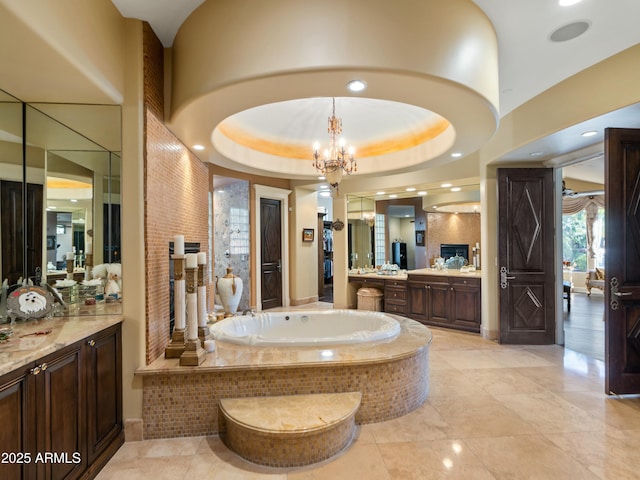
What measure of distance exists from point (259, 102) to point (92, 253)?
172cm

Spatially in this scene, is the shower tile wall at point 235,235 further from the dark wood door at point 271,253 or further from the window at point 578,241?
the window at point 578,241

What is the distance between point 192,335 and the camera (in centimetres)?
254

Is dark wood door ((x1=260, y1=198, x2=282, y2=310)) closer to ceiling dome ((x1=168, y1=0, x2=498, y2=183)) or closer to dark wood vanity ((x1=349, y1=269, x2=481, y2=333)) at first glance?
dark wood vanity ((x1=349, y1=269, x2=481, y2=333))

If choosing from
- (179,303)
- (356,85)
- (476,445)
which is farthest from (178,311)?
(476,445)

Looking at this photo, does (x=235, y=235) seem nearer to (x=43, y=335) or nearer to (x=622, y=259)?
(x=43, y=335)

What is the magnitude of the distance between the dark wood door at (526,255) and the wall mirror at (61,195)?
14.6 ft

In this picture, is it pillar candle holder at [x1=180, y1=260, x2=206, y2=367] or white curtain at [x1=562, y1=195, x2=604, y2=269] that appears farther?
white curtain at [x1=562, y1=195, x2=604, y2=269]

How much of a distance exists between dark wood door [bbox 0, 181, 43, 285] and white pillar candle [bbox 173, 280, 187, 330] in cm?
98

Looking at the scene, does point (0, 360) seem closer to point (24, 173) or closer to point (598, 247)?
point (24, 173)

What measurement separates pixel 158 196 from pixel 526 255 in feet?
14.7

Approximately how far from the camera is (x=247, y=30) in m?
2.12

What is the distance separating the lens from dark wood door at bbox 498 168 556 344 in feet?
14.5

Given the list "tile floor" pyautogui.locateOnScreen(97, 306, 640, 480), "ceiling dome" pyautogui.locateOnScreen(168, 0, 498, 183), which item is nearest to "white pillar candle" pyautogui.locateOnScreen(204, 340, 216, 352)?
"tile floor" pyautogui.locateOnScreen(97, 306, 640, 480)

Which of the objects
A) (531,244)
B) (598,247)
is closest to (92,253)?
(531,244)
